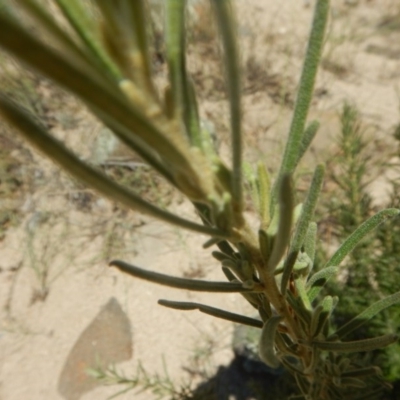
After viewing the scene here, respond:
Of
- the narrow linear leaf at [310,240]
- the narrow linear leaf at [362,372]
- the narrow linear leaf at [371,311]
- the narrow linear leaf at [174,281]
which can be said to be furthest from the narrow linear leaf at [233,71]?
the narrow linear leaf at [362,372]

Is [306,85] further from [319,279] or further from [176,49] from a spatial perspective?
[319,279]

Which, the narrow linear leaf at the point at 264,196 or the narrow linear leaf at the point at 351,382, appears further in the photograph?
the narrow linear leaf at the point at 351,382

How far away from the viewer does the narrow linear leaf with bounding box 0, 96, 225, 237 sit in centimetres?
44

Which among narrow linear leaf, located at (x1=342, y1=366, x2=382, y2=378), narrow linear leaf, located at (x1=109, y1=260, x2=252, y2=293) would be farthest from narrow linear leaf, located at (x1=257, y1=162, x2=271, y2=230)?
narrow linear leaf, located at (x1=342, y1=366, x2=382, y2=378)

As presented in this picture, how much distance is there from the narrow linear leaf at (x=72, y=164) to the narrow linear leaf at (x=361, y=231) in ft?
1.25

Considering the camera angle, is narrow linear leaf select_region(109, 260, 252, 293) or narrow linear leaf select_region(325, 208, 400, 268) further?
narrow linear leaf select_region(325, 208, 400, 268)

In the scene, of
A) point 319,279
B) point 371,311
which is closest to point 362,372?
point 371,311

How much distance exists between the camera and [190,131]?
556 mm

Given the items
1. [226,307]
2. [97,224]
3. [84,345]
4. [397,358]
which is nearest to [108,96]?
[397,358]

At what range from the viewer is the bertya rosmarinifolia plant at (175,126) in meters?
0.40

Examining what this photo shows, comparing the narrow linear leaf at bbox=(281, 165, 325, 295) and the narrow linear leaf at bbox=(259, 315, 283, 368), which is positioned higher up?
the narrow linear leaf at bbox=(281, 165, 325, 295)

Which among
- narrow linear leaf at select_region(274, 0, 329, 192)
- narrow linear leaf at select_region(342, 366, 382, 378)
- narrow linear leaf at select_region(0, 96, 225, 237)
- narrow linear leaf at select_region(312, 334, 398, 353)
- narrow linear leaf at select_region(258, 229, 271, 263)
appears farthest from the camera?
narrow linear leaf at select_region(342, 366, 382, 378)

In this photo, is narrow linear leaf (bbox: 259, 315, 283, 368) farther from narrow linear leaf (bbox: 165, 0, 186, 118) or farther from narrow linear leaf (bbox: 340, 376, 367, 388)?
narrow linear leaf (bbox: 340, 376, 367, 388)

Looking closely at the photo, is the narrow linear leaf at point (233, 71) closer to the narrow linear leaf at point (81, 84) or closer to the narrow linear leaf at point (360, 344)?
the narrow linear leaf at point (81, 84)
